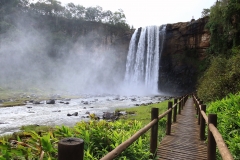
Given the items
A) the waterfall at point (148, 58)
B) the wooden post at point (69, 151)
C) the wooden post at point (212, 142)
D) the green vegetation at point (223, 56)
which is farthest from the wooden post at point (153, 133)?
the waterfall at point (148, 58)

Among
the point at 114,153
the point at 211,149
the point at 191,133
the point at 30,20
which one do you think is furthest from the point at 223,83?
the point at 30,20

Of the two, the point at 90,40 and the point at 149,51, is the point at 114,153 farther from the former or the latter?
the point at 90,40

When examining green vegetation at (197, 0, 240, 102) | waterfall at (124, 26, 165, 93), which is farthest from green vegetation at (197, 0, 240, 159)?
waterfall at (124, 26, 165, 93)

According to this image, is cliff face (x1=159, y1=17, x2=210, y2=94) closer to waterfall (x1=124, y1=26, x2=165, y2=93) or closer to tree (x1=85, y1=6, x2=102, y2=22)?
waterfall (x1=124, y1=26, x2=165, y2=93)

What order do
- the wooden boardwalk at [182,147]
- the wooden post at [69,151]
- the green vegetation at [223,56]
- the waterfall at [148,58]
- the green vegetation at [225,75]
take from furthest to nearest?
1. the waterfall at [148,58]
2. the green vegetation at [223,56]
3. the green vegetation at [225,75]
4. the wooden boardwalk at [182,147]
5. the wooden post at [69,151]

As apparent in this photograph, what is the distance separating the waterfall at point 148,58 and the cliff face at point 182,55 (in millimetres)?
1312

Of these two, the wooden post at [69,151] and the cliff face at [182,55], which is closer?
the wooden post at [69,151]

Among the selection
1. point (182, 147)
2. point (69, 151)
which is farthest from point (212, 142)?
point (69, 151)

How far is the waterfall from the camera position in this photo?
39.9 meters

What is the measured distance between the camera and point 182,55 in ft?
131

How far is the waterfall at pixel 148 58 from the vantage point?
131 ft

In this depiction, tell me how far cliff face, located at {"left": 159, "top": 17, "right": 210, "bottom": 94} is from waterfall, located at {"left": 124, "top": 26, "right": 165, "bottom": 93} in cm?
131

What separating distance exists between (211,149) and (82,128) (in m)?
2.33

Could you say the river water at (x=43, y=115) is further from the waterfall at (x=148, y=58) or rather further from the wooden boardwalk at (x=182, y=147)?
the waterfall at (x=148, y=58)
